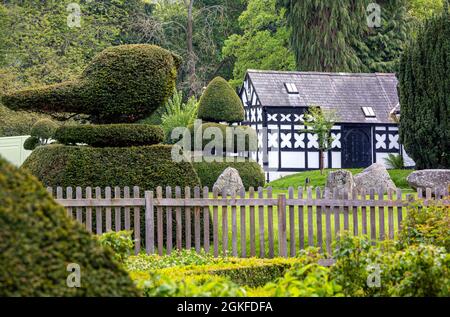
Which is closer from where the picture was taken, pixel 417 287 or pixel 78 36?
pixel 417 287

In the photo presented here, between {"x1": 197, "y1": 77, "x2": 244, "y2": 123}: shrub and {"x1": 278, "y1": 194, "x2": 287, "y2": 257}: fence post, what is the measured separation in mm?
15091

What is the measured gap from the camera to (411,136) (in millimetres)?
29031

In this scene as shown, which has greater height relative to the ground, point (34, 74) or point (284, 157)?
point (34, 74)

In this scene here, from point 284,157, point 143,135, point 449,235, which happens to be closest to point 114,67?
point 143,135

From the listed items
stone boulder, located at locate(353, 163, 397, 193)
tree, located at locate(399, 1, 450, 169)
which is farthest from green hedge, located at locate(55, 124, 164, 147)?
tree, located at locate(399, 1, 450, 169)

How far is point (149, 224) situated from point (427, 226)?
5.27 meters

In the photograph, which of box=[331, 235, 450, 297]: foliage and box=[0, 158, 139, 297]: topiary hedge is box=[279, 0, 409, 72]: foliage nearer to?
box=[331, 235, 450, 297]: foliage

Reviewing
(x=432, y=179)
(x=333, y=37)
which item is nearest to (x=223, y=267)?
(x=432, y=179)

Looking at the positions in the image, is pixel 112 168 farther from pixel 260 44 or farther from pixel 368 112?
pixel 260 44

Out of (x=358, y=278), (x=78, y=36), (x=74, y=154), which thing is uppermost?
(x=78, y=36)

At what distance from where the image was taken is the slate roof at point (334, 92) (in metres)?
38.3

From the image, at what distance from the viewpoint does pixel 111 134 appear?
1526 centimetres
